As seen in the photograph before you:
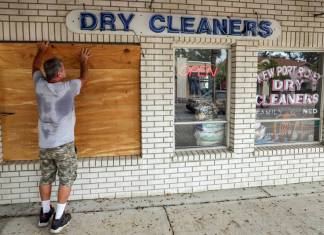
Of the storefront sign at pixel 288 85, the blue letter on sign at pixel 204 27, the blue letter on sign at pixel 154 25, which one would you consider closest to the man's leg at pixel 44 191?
the blue letter on sign at pixel 154 25

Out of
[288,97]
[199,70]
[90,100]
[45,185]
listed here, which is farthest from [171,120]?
[288,97]

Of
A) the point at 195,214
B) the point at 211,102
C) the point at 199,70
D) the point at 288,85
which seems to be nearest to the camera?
the point at 195,214

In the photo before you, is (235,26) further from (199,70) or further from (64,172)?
(64,172)

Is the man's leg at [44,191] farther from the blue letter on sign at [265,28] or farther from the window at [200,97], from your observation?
the blue letter on sign at [265,28]

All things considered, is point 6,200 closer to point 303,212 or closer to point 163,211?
point 163,211

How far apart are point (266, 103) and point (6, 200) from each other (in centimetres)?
396

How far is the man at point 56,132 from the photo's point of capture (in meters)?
3.53

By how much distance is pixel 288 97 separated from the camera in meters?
5.17

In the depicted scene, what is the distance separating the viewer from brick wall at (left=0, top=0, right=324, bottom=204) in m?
4.06

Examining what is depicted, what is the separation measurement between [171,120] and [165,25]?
1276 mm

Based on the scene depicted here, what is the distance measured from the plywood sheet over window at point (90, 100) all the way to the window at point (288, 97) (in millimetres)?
2005

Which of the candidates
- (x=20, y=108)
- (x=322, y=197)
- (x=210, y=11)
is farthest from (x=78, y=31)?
(x=322, y=197)

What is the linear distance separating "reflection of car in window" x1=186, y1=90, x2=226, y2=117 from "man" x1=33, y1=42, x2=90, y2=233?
1760mm

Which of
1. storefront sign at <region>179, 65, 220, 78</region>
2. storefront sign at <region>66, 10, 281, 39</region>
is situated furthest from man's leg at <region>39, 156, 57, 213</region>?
storefront sign at <region>179, 65, 220, 78</region>
